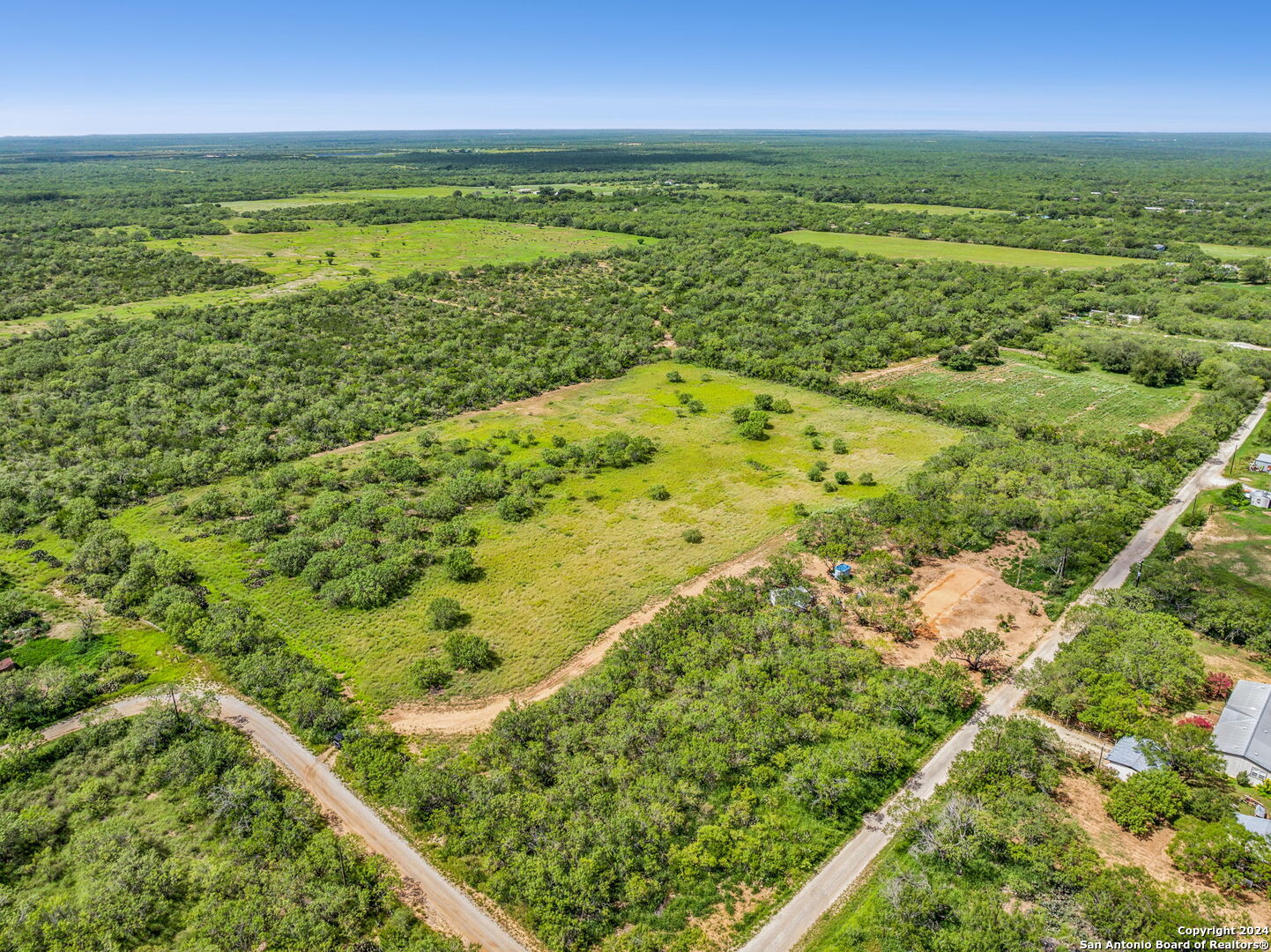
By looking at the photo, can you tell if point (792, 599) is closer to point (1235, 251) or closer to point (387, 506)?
point (387, 506)

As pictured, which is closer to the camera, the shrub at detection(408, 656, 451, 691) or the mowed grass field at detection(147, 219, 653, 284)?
the shrub at detection(408, 656, 451, 691)

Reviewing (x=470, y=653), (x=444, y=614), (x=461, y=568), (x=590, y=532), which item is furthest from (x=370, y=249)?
(x=470, y=653)

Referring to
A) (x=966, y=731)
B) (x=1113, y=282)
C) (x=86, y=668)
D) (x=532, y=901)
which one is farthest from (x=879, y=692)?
(x=1113, y=282)

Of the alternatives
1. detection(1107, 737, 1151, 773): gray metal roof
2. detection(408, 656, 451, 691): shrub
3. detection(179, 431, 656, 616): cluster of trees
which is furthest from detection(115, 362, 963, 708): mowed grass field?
detection(1107, 737, 1151, 773): gray metal roof

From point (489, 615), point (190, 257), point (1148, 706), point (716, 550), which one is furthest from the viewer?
point (190, 257)

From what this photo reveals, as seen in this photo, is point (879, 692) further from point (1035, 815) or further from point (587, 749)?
point (587, 749)

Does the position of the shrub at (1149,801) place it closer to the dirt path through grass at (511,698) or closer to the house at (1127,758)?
the house at (1127,758)

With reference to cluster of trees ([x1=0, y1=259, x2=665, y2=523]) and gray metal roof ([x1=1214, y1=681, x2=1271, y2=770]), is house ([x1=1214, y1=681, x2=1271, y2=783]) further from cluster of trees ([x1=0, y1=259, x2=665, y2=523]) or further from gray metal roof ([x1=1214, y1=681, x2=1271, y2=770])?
cluster of trees ([x1=0, y1=259, x2=665, y2=523])
